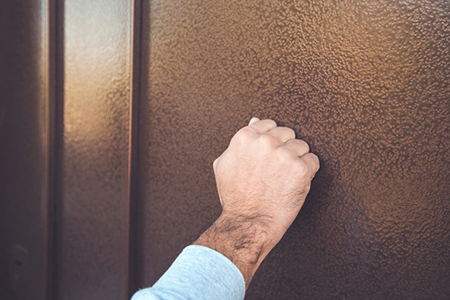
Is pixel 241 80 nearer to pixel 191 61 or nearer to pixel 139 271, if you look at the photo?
pixel 191 61

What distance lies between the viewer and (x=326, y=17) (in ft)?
2.07

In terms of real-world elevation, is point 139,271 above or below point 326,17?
below

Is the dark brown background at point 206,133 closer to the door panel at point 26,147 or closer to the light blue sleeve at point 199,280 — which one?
the door panel at point 26,147

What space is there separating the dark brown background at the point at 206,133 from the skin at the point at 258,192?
0.10m

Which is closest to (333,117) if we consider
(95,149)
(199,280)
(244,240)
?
(244,240)

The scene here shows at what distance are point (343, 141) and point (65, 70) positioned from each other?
0.85 metres

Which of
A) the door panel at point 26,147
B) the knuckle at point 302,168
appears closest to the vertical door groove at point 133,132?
the door panel at point 26,147

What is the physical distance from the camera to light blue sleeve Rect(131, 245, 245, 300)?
0.48 metres

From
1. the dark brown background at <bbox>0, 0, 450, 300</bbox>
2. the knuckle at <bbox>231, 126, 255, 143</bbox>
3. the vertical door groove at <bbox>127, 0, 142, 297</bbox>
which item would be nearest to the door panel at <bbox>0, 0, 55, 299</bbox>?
the dark brown background at <bbox>0, 0, 450, 300</bbox>

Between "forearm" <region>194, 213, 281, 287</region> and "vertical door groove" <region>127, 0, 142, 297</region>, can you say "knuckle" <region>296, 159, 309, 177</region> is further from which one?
"vertical door groove" <region>127, 0, 142, 297</region>

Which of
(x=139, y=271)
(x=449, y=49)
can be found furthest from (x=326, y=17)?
(x=139, y=271)

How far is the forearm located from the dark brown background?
0.15m

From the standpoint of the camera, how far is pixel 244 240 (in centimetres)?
57

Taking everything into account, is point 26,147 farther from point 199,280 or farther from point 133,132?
point 199,280
